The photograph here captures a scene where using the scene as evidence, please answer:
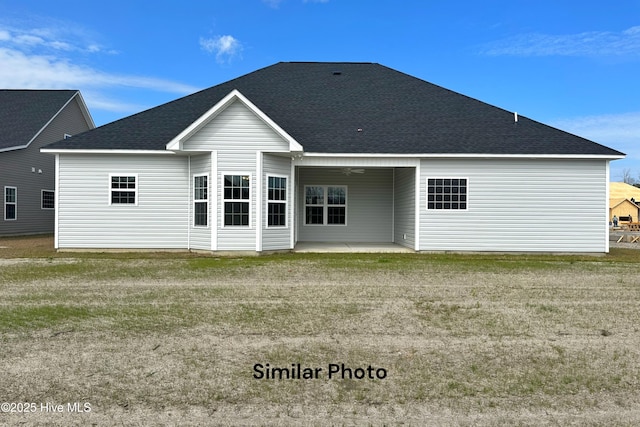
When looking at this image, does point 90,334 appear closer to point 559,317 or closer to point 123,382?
point 123,382

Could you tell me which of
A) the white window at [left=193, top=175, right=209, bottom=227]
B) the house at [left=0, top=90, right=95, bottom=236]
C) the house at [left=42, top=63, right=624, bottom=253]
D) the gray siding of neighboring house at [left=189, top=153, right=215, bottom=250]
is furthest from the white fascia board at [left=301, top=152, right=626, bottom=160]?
the house at [left=0, top=90, right=95, bottom=236]

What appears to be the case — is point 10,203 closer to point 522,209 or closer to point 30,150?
point 30,150

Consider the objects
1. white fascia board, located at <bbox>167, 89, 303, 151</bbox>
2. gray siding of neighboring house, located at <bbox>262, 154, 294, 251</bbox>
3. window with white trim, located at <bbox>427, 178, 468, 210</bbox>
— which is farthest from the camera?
window with white trim, located at <bbox>427, 178, 468, 210</bbox>

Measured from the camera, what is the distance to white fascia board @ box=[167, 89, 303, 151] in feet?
45.9

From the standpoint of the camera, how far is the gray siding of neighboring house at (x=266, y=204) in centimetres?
1461

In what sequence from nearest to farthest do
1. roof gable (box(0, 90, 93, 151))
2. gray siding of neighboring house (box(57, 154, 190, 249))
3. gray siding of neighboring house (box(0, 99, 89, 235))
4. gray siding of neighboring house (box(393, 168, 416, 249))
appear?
gray siding of neighboring house (box(57, 154, 190, 249)), gray siding of neighboring house (box(393, 168, 416, 249)), gray siding of neighboring house (box(0, 99, 89, 235)), roof gable (box(0, 90, 93, 151))

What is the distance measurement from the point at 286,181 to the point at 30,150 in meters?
16.4

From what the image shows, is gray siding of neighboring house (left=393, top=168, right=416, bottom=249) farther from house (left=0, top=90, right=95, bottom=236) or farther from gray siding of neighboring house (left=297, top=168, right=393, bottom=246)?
house (left=0, top=90, right=95, bottom=236)

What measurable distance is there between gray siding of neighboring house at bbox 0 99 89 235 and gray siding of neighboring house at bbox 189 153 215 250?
12571 mm

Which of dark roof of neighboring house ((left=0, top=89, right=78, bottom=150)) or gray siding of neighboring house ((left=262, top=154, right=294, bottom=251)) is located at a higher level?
dark roof of neighboring house ((left=0, top=89, right=78, bottom=150))

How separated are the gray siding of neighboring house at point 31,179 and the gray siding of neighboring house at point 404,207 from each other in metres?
18.4

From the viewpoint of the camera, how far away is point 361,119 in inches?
679

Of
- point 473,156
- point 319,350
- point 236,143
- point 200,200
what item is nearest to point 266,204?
point 236,143

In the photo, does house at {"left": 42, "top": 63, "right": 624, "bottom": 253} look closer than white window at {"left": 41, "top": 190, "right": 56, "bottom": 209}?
Yes
